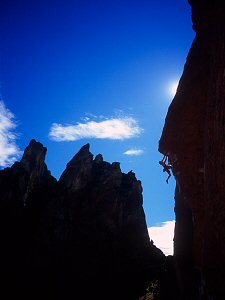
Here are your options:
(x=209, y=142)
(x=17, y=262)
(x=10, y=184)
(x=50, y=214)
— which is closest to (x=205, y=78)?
(x=209, y=142)

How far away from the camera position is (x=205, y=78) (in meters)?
6.03

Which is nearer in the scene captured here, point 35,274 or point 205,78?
point 205,78

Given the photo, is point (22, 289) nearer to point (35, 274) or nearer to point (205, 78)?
point (35, 274)

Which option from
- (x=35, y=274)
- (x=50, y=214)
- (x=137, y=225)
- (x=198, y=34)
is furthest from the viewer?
(x=137, y=225)

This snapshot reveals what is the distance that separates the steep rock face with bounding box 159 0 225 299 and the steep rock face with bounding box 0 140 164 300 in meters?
34.6

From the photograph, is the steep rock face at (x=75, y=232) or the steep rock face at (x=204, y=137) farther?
the steep rock face at (x=75, y=232)

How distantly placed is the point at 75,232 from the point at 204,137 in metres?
47.2

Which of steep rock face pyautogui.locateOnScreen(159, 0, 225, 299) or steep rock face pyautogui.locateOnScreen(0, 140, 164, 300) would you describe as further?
steep rock face pyautogui.locateOnScreen(0, 140, 164, 300)

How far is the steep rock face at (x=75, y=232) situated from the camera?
39.1m

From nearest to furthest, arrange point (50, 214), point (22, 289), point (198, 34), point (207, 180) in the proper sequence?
1. point (207, 180)
2. point (198, 34)
3. point (22, 289)
4. point (50, 214)

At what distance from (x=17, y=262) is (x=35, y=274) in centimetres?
436

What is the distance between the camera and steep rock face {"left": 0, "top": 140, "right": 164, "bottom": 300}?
3906 cm

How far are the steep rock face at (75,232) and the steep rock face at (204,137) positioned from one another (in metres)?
34.6

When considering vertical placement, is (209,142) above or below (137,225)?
below
